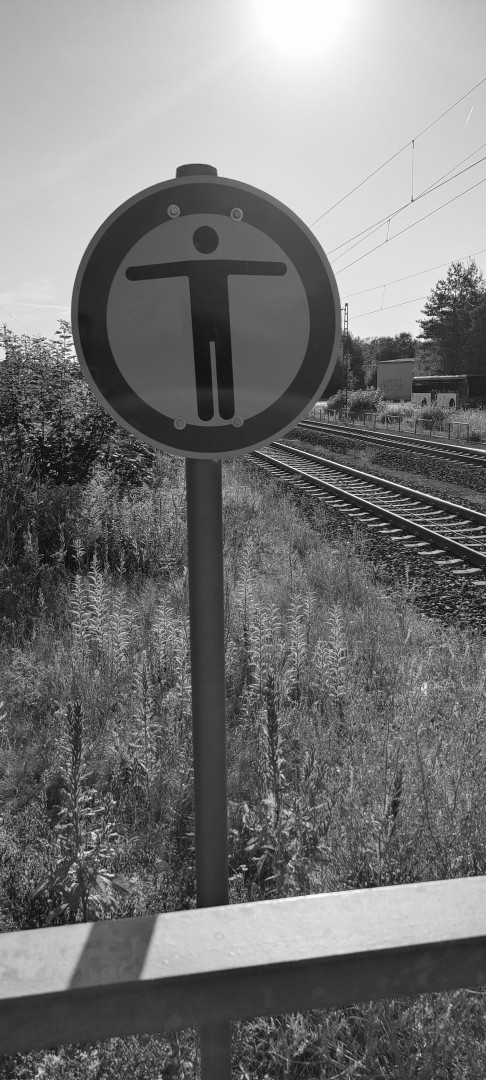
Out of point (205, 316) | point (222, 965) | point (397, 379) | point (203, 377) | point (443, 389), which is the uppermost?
point (397, 379)

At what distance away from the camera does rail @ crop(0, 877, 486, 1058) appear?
0.96m

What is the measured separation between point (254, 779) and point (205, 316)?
2.48m

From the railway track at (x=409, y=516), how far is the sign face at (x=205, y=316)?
684 cm

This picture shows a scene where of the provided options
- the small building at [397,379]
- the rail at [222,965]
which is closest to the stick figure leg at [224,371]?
the rail at [222,965]

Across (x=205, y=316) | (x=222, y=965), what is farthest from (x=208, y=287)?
(x=222, y=965)

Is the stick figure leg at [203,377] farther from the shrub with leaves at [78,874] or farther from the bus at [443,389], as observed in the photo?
the bus at [443,389]

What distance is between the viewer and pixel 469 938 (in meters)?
1.03

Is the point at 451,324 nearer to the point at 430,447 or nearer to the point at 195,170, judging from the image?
the point at 430,447

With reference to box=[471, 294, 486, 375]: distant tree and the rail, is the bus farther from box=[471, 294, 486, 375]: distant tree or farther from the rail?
the rail

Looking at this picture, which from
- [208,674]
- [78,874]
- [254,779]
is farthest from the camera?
[254,779]

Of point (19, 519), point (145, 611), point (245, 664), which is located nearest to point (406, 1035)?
point (245, 664)

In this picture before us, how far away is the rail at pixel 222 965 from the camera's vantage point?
37.7 inches

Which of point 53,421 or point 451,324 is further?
point 451,324

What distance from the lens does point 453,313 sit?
78.1 metres
